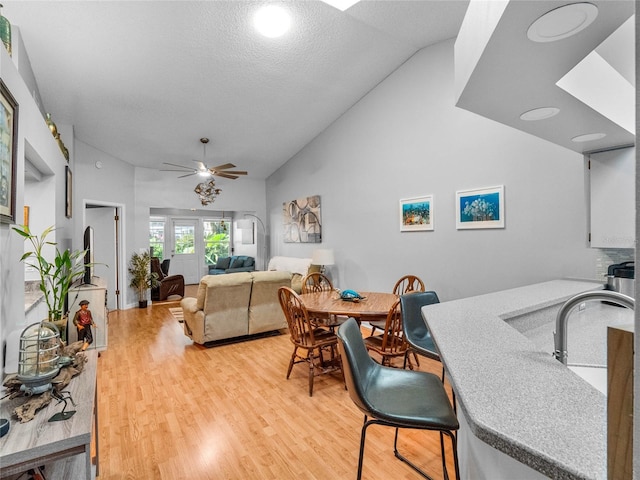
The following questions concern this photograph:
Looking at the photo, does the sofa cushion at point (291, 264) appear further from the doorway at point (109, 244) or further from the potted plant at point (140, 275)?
the doorway at point (109, 244)

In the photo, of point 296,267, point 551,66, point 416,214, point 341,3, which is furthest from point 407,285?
point 341,3

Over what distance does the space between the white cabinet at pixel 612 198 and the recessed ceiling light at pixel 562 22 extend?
1.74 m

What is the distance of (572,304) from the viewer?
1.05 meters

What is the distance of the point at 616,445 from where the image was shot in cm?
47

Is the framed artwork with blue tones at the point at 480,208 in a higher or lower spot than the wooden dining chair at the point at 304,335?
higher

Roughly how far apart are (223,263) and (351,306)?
7.12 m

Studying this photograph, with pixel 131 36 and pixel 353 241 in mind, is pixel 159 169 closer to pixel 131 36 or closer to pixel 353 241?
pixel 131 36

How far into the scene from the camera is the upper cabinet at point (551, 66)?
0.95 metres

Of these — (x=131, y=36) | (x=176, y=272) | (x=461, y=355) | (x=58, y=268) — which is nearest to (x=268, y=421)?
(x=461, y=355)

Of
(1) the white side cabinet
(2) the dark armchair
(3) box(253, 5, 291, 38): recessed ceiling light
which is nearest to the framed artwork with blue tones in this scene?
(3) box(253, 5, 291, 38): recessed ceiling light

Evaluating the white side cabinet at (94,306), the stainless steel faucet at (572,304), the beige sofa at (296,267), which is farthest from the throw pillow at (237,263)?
the stainless steel faucet at (572,304)

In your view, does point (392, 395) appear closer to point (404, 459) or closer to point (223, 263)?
point (404, 459)

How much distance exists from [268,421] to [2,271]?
1.92 meters

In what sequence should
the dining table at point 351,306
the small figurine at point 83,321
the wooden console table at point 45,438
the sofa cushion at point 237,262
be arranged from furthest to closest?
the sofa cushion at point 237,262, the small figurine at point 83,321, the dining table at point 351,306, the wooden console table at point 45,438
